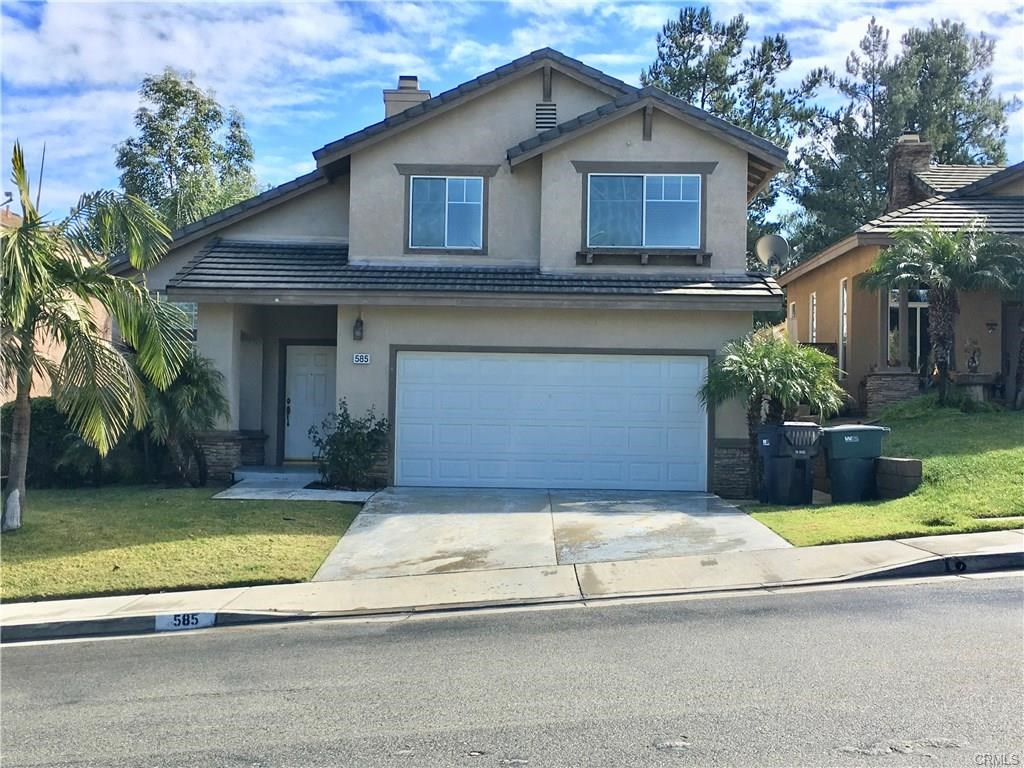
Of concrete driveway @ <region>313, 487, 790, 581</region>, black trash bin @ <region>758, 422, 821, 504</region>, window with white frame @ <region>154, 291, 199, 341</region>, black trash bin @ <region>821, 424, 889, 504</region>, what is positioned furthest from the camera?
window with white frame @ <region>154, 291, 199, 341</region>

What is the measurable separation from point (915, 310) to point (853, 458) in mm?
8691

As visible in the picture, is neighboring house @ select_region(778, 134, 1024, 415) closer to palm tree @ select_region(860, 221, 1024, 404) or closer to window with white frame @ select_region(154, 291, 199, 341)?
palm tree @ select_region(860, 221, 1024, 404)

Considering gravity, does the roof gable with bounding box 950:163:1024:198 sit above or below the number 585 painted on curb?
above

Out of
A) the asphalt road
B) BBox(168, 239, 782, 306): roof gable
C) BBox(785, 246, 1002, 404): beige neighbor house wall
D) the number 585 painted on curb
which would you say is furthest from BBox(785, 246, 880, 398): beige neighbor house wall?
the number 585 painted on curb

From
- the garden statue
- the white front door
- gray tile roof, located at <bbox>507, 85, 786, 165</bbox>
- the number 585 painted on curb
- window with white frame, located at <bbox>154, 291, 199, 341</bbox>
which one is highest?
gray tile roof, located at <bbox>507, 85, 786, 165</bbox>

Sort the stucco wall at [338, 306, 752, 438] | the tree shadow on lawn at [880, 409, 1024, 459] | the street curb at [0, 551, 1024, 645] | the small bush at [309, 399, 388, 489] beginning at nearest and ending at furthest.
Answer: the street curb at [0, 551, 1024, 645], the tree shadow on lawn at [880, 409, 1024, 459], the small bush at [309, 399, 388, 489], the stucco wall at [338, 306, 752, 438]

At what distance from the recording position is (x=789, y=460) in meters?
12.6

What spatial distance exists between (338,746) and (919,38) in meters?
37.1

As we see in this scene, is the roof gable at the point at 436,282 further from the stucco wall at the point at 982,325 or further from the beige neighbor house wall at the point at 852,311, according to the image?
the stucco wall at the point at 982,325

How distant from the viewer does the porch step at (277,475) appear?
14461 mm

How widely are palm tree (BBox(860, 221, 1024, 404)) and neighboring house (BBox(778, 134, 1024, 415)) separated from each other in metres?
1.00

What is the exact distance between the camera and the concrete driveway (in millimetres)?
9836

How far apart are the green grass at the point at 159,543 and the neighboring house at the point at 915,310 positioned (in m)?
10.3

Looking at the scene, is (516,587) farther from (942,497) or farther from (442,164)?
(442,164)
